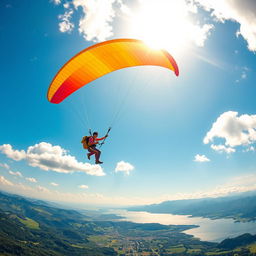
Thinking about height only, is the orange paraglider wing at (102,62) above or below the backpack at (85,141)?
above

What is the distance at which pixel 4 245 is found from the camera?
104 m

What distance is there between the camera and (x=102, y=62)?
32.6 feet

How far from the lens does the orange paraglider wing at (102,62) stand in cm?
891

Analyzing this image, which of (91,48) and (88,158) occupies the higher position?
(91,48)

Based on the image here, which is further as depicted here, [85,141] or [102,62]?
[85,141]

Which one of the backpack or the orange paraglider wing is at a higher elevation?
the orange paraglider wing

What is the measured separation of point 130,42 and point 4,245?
139030 millimetres

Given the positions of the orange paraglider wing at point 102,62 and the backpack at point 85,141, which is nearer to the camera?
the orange paraglider wing at point 102,62

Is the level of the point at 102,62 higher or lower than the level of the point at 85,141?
higher

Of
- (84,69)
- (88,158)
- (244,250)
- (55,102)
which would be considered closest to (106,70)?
(84,69)

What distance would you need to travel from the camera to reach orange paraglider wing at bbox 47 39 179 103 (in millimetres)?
8906

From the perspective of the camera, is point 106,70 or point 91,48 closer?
point 91,48

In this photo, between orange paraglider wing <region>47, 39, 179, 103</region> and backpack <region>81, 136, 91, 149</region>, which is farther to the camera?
backpack <region>81, 136, 91, 149</region>

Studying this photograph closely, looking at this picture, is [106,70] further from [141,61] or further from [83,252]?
[83,252]
